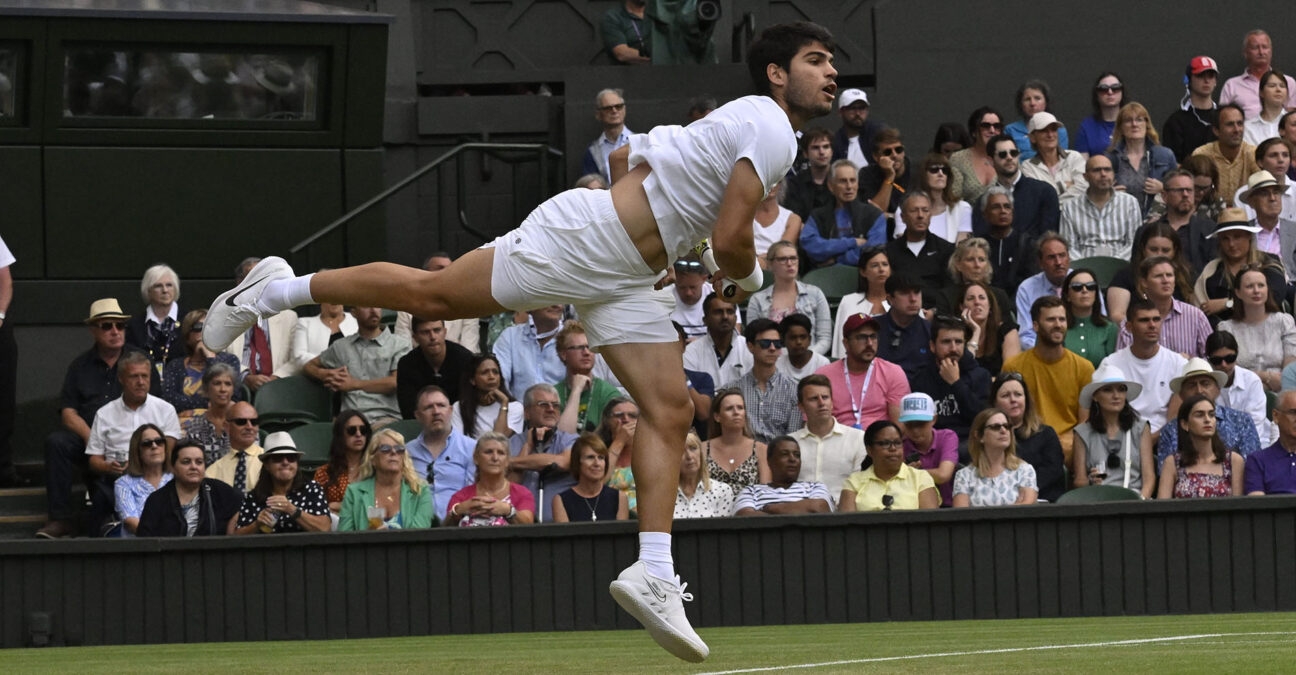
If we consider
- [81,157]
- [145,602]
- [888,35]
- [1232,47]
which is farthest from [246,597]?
[1232,47]

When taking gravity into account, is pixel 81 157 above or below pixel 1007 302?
above

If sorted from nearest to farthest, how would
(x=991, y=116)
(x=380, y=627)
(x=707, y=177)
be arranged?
1. (x=707, y=177)
2. (x=380, y=627)
3. (x=991, y=116)

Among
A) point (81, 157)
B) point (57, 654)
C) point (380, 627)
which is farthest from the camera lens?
point (81, 157)

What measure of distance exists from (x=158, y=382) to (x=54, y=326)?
2.70m

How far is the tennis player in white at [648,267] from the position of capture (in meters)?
5.95

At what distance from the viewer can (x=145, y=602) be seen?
10.3m

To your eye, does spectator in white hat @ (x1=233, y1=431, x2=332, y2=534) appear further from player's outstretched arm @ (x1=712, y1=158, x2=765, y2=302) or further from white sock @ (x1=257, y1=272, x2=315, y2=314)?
player's outstretched arm @ (x1=712, y1=158, x2=765, y2=302)

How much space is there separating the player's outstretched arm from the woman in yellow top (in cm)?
475

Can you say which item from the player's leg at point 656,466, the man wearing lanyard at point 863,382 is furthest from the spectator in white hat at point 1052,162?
the player's leg at point 656,466

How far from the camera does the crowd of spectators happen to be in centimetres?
1066

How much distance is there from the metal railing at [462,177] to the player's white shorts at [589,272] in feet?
27.0

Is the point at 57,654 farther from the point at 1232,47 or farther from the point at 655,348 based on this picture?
the point at 1232,47

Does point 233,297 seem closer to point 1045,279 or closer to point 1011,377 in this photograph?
point 1011,377

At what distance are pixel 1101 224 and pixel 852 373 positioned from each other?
118 inches
